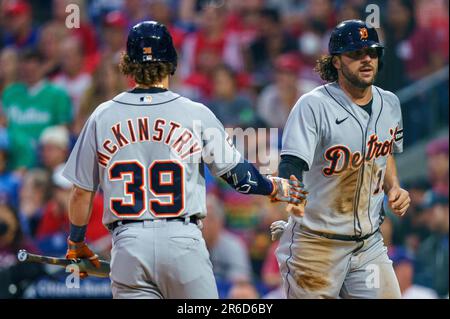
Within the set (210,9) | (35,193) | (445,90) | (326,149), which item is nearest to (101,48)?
(210,9)

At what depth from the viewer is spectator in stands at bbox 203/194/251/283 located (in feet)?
26.6

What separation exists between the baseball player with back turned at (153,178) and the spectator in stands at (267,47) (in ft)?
17.8

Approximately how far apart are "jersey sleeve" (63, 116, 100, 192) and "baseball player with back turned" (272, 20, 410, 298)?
A: 3.22ft

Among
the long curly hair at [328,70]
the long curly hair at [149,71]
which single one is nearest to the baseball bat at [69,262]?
the long curly hair at [149,71]

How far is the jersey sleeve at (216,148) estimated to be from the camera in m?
4.57

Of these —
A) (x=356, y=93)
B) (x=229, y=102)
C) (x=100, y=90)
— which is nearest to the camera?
(x=356, y=93)

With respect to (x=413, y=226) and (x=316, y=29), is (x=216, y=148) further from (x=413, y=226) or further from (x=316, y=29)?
(x=316, y=29)

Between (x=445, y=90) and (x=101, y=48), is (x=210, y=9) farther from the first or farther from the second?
(x=445, y=90)

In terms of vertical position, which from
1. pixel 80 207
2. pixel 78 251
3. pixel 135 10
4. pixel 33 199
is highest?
pixel 135 10

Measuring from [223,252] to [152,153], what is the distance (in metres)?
3.81

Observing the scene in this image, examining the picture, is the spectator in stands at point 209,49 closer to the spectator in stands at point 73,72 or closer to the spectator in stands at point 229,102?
the spectator in stands at point 229,102

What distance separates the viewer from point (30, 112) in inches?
386

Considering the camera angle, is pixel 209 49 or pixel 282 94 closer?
pixel 282 94

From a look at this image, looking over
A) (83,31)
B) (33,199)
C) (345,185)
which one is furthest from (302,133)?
(83,31)
